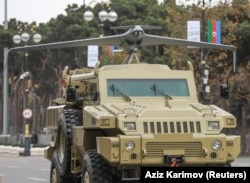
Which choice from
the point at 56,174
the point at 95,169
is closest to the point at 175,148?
the point at 95,169

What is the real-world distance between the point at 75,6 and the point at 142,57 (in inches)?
835

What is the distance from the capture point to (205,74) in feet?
133

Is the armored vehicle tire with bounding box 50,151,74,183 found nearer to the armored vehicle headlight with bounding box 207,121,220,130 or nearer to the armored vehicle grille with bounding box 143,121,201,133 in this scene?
the armored vehicle grille with bounding box 143,121,201,133

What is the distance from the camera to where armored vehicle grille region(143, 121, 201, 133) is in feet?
52.2

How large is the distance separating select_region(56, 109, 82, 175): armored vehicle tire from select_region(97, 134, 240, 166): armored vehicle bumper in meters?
2.13

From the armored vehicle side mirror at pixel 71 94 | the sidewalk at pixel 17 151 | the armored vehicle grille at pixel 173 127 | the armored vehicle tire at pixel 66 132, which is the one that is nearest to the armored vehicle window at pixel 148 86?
the armored vehicle side mirror at pixel 71 94

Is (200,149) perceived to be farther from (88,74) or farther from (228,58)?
(228,58)

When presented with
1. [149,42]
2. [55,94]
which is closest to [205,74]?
[149,42]

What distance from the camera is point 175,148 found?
51.9 feet

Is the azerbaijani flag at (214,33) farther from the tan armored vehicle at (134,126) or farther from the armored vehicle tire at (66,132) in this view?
the armored vehicle tire at (66,132)

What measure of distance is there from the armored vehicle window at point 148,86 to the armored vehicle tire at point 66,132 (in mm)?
1213

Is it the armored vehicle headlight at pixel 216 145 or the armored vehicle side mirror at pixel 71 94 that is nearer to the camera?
the armored vehicle headlight at pixel 216 145

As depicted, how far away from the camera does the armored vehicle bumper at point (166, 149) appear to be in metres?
15.6

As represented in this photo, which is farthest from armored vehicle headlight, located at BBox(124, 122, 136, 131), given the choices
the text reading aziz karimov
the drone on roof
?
the drone on roof
